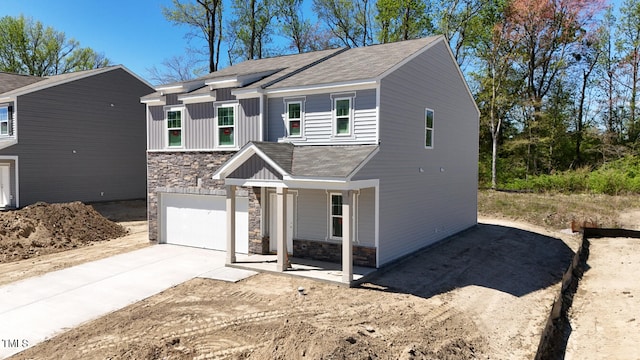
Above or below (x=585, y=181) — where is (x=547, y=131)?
above

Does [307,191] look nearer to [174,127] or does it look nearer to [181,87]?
[174,127]

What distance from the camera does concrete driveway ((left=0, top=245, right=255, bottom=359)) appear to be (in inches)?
345

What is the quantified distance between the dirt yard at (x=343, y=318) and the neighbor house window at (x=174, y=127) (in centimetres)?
528

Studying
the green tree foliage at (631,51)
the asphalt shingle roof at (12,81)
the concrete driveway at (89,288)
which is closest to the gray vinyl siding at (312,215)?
the concrete driveway at (89,288)

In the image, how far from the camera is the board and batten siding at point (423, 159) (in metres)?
13.2

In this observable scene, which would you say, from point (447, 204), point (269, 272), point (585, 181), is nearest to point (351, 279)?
point (269, 272)

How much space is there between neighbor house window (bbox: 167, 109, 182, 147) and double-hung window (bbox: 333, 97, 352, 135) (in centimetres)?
635

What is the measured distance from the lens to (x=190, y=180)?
15.9 metres

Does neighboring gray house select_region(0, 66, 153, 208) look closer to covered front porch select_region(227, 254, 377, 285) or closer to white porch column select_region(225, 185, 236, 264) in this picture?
covered front porch select_region(227, 254, 377, 285)

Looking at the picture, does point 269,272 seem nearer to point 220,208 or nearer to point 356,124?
point 220,208

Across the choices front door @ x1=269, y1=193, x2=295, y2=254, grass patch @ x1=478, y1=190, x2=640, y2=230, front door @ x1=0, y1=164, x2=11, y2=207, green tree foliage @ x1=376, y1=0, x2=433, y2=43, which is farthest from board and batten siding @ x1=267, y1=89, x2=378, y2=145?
green tree foliage @ x1=376, y1=0, x2=433, y2=43

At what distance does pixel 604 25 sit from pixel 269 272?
3488 centimetres

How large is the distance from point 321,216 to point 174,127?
6.93m

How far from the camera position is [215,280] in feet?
38.7
